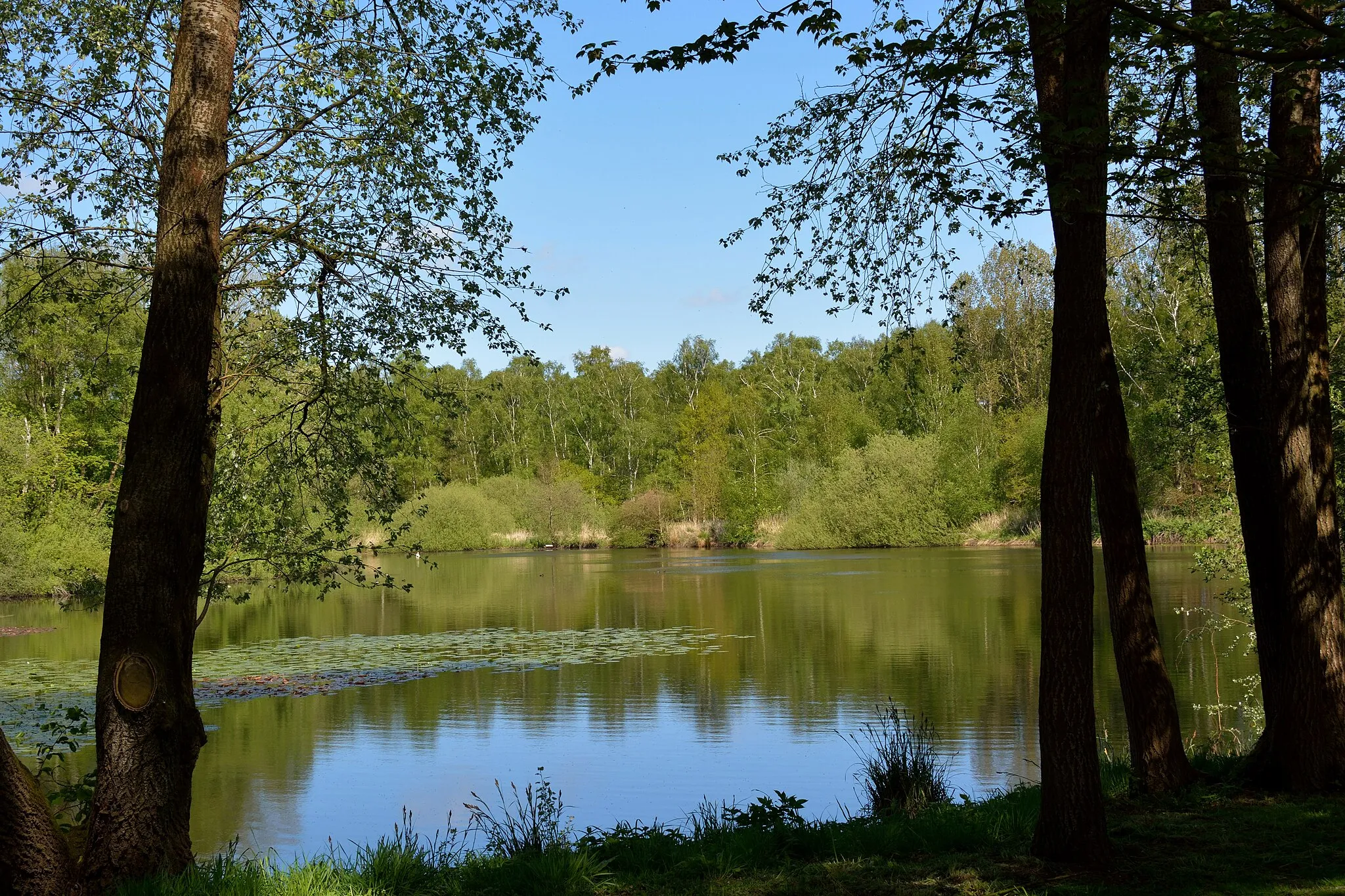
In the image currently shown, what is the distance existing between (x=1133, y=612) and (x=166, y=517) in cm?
521

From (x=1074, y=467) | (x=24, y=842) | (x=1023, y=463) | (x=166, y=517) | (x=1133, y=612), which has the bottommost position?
(x=24, y=842)

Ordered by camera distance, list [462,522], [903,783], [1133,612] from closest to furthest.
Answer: [1133,612], [903,783], [462,522]

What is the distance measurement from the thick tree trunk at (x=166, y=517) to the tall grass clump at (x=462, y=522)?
50.5 meters

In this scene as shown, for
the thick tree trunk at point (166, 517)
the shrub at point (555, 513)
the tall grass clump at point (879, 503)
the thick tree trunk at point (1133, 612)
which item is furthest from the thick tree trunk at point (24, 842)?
the shrub at point (555, 513)

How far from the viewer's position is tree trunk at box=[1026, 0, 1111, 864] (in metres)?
4.65

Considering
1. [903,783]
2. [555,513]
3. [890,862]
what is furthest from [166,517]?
[555,513]

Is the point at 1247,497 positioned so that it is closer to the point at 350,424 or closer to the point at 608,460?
the point at 350,424

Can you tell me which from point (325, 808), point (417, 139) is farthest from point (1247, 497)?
point (325, 808)

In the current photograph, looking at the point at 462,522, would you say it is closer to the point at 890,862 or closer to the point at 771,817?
the point at 771,817

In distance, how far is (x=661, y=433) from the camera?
7331cm

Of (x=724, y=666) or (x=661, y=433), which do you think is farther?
(x=661, y=433)

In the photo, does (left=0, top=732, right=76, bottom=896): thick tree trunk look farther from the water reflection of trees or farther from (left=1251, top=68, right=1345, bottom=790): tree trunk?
(left=1251, top=68, right=1345, bottom=790): tree trunk

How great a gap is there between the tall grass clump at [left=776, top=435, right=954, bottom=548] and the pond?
67.8ft

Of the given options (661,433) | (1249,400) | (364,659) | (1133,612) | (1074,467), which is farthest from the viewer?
(661,433)
